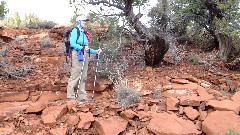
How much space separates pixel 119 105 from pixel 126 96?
31 centimetres

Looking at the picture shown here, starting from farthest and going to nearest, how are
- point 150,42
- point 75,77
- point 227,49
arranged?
point 227,49
point 150,42
point 75,77

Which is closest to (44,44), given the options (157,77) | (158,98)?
(157,77)

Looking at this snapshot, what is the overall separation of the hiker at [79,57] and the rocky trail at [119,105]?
418 millimetres

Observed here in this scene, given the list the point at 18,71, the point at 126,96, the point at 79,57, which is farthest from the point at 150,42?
the point at 18,71

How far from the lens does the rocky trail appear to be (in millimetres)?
5488

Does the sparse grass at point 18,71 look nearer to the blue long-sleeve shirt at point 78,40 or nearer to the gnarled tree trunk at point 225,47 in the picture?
the blue long-sleeve shirt at point 78,40

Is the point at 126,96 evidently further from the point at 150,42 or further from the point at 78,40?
the point at 150,42

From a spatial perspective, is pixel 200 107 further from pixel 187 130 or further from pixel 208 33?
pixel 208 33

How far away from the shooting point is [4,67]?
8.66 meters

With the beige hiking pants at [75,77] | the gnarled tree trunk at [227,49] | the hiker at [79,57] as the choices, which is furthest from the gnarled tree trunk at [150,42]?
the gnarled tree trunk at [227,49]

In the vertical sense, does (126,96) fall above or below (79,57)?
below

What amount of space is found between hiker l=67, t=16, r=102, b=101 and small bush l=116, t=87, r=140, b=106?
95 cm

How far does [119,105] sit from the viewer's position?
6262 millimetres

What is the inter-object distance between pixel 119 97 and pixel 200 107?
65.5 inches
